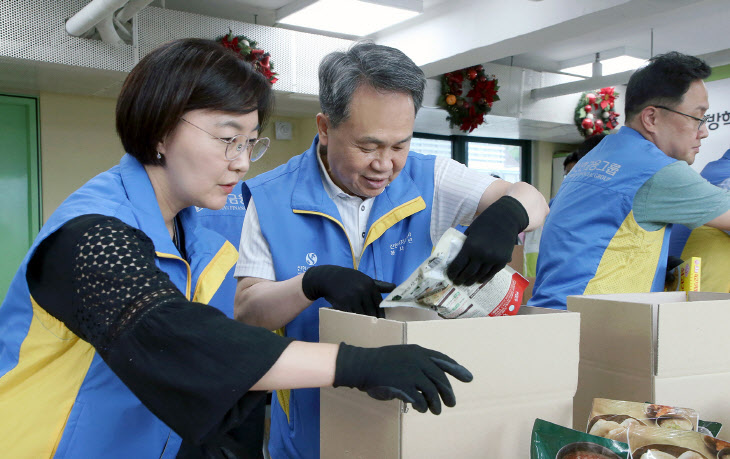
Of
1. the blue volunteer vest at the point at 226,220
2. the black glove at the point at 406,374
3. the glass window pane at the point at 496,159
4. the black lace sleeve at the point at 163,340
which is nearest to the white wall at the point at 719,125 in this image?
the glass window pane at the point at 496,159

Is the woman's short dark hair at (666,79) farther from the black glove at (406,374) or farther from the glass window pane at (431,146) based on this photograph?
the glass window pane at (431,146)

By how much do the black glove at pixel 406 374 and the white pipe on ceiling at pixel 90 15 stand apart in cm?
321

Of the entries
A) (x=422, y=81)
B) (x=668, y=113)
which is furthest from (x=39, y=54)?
(x=668, y=113)

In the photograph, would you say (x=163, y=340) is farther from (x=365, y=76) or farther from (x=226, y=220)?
(x=226, y=220)

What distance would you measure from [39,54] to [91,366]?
340cm

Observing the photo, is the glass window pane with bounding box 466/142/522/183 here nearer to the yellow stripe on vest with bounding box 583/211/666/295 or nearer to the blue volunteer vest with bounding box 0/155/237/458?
the yellow stripe on vest with bounding box 583/211/666/295

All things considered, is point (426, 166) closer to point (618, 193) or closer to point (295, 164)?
point (295, 164)

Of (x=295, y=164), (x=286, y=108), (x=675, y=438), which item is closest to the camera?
(x=675, y=438)

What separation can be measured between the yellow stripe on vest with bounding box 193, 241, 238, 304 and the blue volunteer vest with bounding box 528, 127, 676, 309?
44.7 inches

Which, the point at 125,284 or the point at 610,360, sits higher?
the point at 125,284

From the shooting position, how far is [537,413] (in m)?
0.91

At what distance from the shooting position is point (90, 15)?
3.53 meters

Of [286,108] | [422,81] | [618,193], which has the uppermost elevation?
[286,108]

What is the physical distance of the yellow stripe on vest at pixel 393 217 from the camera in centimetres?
135
